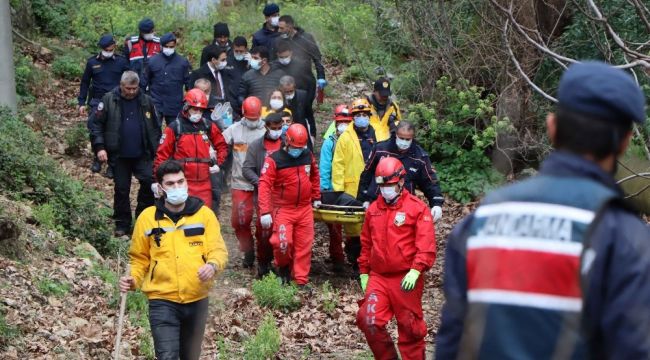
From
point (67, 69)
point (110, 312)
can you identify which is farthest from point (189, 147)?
point (67, 69)

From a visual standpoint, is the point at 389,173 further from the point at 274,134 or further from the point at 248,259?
the point at 248,259

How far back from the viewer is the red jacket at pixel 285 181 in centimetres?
1210

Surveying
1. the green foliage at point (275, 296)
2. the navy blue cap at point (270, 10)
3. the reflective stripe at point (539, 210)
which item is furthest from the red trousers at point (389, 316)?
the navy blue cap at point (270, 10)

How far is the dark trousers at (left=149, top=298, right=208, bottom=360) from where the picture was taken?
26.3ft

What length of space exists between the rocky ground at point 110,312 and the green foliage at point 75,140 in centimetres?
436

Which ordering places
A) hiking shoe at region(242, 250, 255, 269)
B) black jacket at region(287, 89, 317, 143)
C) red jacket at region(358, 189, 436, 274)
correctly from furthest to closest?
black jacket at region(287, 89, 317, 143) → hiking shoe at region(242, 250, 255, 269) → red jacket at region(358, 189, 436, 274)

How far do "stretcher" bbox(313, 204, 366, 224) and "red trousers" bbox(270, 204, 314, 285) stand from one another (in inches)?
6.2

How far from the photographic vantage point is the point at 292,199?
40.1ft

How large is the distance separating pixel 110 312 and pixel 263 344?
1677mm

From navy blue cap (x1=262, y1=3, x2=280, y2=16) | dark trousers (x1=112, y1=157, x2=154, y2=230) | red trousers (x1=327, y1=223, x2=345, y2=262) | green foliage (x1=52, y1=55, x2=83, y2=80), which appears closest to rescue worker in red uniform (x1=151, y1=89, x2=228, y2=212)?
dark trousers (x1=112, y1=157, x2=154, y2=230)

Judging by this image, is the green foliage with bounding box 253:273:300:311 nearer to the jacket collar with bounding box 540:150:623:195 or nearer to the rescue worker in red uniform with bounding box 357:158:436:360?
the rescue worker in red uniform with bounding box 357:158:436:360

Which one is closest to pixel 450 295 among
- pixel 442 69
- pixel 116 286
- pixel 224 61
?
pixel 116 286

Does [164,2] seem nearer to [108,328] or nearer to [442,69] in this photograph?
[442,69]

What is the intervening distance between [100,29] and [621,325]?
22354 millimetres
